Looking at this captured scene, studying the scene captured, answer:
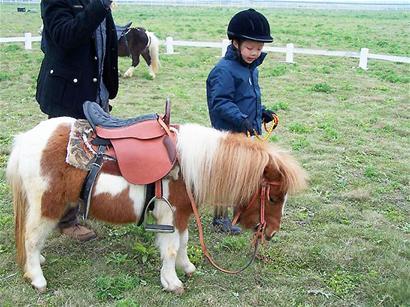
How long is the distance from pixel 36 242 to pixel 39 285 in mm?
315

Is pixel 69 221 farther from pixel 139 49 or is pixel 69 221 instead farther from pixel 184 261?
pixel 139 49

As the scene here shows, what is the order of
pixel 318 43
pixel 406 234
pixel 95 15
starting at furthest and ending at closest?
pixel 318 43, pixel 406 234, pixel 95 15

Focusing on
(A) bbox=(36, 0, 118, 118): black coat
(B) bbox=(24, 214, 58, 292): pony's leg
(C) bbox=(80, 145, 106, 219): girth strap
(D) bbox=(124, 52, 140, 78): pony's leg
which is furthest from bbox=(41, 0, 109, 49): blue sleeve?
(D) bbox=(124, 52, 140, 78): pony's leg

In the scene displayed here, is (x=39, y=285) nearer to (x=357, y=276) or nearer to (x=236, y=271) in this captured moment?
(x=236, y=271)

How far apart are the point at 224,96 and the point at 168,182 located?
1.00m

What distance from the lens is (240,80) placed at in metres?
3.89

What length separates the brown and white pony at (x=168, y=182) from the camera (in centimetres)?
309

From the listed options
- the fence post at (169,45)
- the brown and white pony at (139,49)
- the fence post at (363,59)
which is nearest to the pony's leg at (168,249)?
the brown and white pony at (139,49)

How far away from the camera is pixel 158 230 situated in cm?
318

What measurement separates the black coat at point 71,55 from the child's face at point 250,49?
996 mm

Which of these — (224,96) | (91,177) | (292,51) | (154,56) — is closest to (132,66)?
(154,56)

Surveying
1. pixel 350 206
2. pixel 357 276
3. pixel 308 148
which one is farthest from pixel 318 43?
pixel 357 276

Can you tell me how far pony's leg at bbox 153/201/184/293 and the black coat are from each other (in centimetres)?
107

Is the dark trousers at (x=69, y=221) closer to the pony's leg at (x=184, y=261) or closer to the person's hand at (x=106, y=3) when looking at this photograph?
the pony's leg at (x=184, y=261)
